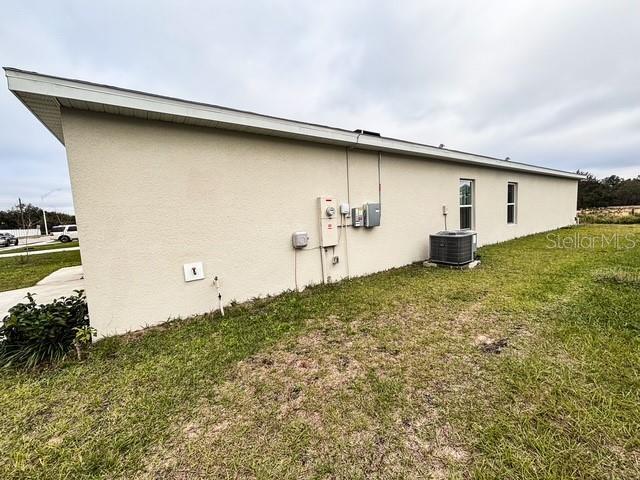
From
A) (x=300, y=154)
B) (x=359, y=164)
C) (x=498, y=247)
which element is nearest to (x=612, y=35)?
(x=498, y=247)

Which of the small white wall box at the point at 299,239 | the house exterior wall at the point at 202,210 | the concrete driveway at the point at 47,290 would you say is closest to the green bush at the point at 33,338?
the house exterior wall at the point at 202,210

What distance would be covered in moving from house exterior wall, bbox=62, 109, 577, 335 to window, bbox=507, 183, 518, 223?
5.41m

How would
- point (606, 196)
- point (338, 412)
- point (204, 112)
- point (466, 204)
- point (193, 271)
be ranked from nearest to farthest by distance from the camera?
point (338, 412)
point (204, 112)
point (193, 271)
point (466, 204)
point (606, 196)

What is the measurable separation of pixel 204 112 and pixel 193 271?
190 centimetres

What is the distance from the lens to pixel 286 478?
47.3 inches

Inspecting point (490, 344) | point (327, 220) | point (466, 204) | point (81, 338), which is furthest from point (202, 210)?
point (466, 204)

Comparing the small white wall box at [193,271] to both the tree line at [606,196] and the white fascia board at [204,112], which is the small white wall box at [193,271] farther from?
the tree line at [606,196]

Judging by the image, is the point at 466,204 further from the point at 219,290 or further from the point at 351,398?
the point at 351,398

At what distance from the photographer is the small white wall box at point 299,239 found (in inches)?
155

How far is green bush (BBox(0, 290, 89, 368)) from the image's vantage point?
231 centimetres

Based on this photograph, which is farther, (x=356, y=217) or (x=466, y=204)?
(x=466, y=204)

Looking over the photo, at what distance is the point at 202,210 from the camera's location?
325cm

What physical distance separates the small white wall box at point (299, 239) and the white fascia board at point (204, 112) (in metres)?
1.43

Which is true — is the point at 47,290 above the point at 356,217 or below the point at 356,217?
below
